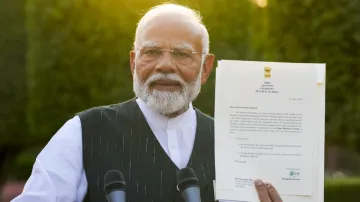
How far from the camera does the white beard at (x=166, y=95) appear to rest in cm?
315

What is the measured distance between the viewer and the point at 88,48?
1424cm

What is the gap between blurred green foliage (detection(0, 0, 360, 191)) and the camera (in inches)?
510

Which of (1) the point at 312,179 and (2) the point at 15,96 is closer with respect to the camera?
(1) the point at 312,179

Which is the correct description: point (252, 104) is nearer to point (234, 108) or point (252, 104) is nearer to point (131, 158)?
point (234, 108)

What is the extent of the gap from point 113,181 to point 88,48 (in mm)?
11449

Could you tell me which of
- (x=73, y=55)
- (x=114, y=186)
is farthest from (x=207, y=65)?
(x=73, y=55)

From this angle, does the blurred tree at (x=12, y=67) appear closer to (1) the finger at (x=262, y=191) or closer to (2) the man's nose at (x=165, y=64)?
(2) the man's nose at (x=165, y=64)

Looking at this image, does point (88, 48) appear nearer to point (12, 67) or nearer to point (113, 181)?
point (12, 67)

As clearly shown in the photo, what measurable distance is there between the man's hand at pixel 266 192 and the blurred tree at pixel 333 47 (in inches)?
393

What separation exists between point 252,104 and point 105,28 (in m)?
11.6

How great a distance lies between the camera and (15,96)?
14859mm

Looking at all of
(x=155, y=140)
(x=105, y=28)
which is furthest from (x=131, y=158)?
(x=105, y=28)

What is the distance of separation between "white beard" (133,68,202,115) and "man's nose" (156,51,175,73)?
0.03 meters

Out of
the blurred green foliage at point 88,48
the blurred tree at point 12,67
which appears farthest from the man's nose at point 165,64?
the blurred tree at point 12,67
